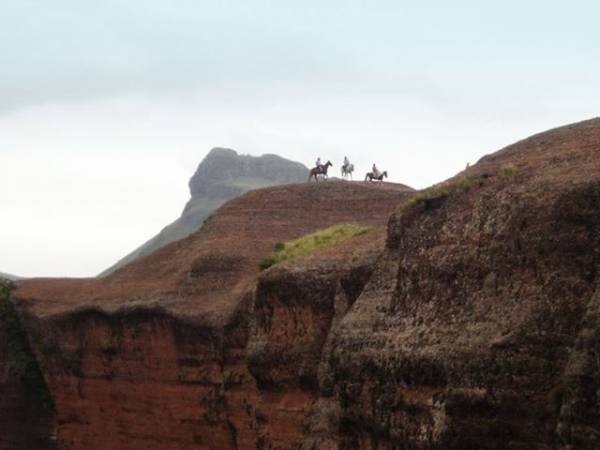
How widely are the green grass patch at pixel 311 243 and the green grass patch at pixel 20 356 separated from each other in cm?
1373

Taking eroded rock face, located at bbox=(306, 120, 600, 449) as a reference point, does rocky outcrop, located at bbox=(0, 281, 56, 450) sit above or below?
below

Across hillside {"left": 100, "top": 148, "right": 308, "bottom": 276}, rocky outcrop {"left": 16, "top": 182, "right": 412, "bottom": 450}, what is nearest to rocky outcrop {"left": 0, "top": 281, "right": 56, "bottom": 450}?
rocky outcrop {"left": 16, "top": 182, "right": 412, "bottom": 450}

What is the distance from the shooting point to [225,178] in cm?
12056

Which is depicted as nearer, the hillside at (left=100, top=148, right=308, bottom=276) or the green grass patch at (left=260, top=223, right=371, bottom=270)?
the green grass patch at (left=260, top=223, right=371, bottom=270)

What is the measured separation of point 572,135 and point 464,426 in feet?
23.2

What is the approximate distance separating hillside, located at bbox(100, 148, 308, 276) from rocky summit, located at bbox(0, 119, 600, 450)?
247 ft

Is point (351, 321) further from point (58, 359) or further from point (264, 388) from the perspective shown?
point (58, 359)

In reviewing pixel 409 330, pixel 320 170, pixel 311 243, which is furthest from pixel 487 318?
pixel 320 170

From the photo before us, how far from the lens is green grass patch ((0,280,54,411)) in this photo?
46359 millimetres

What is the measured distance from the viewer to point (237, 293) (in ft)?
117

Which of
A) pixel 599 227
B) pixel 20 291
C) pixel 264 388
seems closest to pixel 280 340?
pixel 264 388

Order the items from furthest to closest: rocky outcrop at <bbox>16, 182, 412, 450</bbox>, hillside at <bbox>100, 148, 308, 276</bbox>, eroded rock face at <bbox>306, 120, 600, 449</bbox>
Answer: hillside at <bbox>100, 148, 308, 276</bbox> < rocky outcrop at <bbox>16, 182, 412, 450</bbox> < eroded rock face at <bbox>306, 120, 600, 449</bbox>

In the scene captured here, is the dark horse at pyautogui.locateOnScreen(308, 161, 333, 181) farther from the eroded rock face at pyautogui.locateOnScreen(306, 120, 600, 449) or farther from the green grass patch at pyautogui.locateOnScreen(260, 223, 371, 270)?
the eroded rock face at pyautogui.locateOnScreen(306, 120, 600, 449)

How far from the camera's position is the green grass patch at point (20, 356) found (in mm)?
46359
